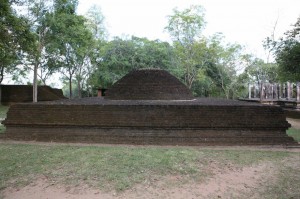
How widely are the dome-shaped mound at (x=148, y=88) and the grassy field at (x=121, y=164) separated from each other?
3510 mm

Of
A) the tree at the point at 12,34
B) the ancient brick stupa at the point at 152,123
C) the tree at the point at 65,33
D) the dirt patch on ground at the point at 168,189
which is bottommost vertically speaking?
the dirt patch on ground at the point at 168,189

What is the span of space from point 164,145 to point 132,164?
2.14 meters

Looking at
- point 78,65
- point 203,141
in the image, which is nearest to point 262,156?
point 203,141

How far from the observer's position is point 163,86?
34.1 feet

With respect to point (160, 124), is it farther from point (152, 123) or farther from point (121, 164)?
point (121, 164)

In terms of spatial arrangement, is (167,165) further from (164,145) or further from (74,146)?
(74,146)

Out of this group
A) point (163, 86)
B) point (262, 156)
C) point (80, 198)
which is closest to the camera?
point (80, 198)

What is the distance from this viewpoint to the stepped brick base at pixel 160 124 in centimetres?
749

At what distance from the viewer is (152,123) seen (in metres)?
7.70

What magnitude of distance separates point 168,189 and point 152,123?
339cm

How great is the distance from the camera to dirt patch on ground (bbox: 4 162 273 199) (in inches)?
168

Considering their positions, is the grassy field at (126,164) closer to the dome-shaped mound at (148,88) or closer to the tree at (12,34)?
the dome-shaped mound at (148,88)

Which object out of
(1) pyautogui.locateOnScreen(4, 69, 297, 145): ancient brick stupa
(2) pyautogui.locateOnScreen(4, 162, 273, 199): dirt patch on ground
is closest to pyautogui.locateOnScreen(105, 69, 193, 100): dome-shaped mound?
(1) pyautogui.locateOnScreen(4, 69, 297, 145): ancient brick stupa

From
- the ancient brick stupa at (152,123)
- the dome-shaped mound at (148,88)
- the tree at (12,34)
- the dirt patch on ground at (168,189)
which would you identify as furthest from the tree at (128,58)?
the dirt patch on ground at (168,189)
